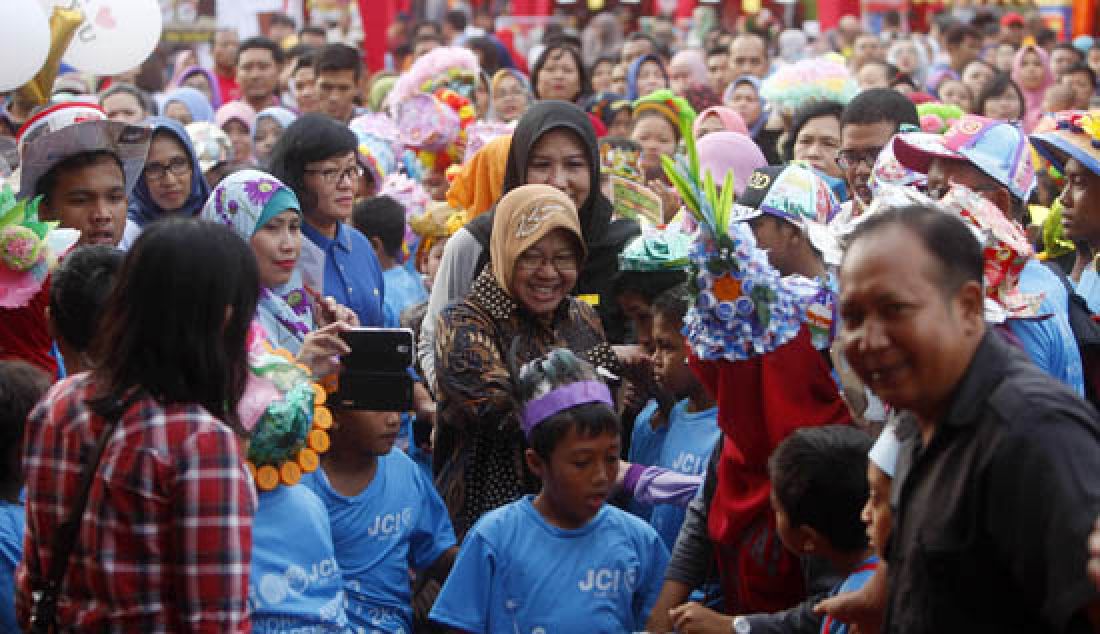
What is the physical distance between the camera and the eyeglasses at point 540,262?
179 inches

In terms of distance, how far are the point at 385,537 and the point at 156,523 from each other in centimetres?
167

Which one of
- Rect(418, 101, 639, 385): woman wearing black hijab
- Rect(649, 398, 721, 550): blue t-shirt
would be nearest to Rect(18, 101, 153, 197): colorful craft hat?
Rect(418, 101, 639, 385): woman wearing black hijab

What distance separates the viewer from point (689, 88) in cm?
1193

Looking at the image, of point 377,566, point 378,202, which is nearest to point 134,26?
point 378,202

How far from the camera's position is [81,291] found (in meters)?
3.36

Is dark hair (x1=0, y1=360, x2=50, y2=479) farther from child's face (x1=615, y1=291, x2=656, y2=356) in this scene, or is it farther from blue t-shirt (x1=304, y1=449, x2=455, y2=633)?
child's face (x1=615, y1=291, x2=656, y2=356)

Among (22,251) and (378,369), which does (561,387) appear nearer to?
(378,369)

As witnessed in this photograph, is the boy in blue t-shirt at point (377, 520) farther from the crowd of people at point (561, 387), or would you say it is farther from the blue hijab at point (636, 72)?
the blue hijab at point (636, 72)

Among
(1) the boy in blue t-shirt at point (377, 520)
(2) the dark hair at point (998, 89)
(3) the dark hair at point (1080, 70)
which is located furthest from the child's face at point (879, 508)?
(3) the dark hair at point (1080, 70)

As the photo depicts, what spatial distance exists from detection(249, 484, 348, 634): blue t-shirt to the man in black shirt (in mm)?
1707

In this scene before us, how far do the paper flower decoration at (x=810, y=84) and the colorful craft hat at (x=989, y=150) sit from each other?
4.02 m

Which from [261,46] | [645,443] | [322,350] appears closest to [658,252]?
[645,443]

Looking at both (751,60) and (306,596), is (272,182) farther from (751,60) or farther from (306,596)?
(751,60)

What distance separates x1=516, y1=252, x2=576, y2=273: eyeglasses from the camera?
454cm
